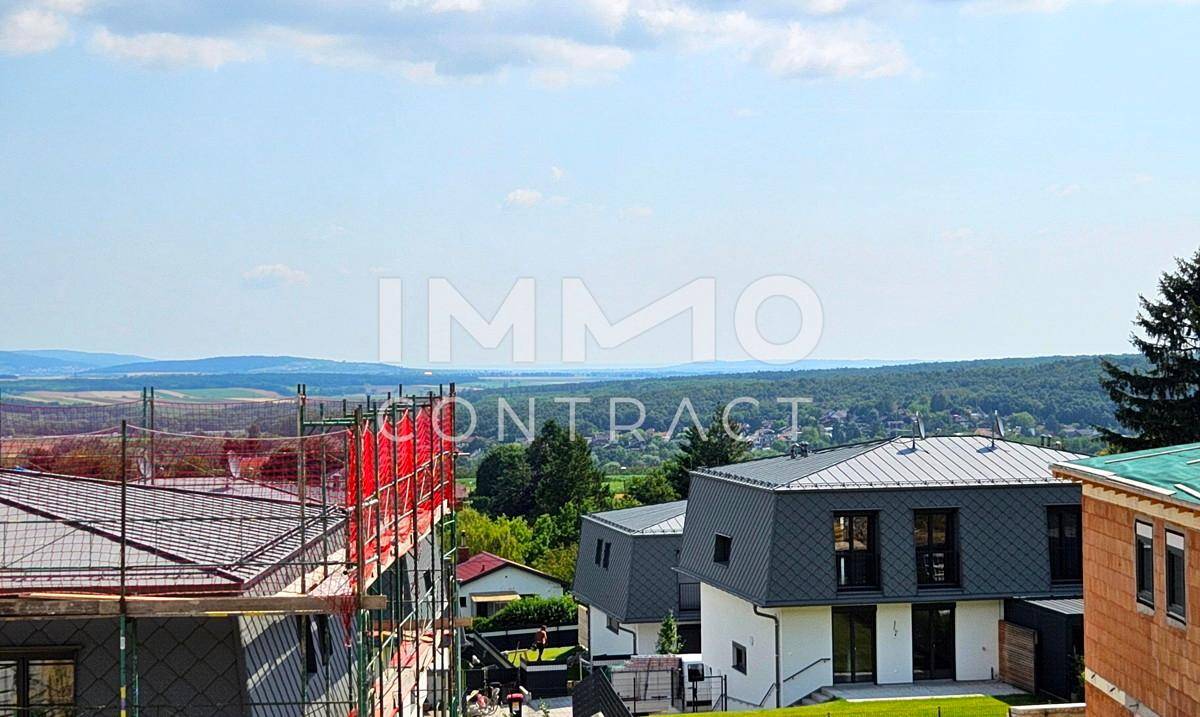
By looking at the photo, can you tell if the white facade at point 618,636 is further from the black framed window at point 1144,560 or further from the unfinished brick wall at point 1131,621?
the black framed window at point 1144,560

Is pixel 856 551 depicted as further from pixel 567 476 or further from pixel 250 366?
pixel 250 366

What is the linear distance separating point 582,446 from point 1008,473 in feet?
170

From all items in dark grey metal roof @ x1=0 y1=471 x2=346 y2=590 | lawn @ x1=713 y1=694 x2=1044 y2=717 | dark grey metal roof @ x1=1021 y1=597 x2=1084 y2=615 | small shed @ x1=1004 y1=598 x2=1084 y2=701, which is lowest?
lawn @ x1=713 y1=694 x2=1044 y2=717

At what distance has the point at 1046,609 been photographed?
23.4 metres

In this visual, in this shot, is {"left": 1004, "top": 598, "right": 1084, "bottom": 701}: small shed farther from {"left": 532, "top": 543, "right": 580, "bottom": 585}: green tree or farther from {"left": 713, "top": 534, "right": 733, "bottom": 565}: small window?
{"left": 532, "top": 543, "right": 580, "bottom": 585}: green tree

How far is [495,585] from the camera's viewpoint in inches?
1858

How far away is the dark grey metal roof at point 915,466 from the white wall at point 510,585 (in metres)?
20.5

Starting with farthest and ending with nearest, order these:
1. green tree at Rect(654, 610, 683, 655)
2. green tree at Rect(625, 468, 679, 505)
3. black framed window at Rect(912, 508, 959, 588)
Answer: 1. green tree at Rect(625, 468, 679, 505)
2. green tree at Rect(654, 610, 683, 655)
3. black framed window at Rect(912, 508, 959, 588)

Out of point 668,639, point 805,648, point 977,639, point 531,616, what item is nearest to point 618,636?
point 668,639

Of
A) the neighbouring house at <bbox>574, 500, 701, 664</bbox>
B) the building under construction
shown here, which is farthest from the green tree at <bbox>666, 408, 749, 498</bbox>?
the building under construction

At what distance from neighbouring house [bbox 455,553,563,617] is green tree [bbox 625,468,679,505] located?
1512 cm

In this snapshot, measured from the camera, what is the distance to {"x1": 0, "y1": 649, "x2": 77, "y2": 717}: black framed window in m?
9.33

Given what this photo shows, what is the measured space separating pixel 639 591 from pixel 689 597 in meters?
1.39

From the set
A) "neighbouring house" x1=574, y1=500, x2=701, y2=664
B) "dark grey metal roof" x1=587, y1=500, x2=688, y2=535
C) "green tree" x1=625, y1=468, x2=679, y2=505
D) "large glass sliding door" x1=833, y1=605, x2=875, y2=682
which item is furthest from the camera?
"green tree" x1=625, y1=468, x2=679, y2=505
